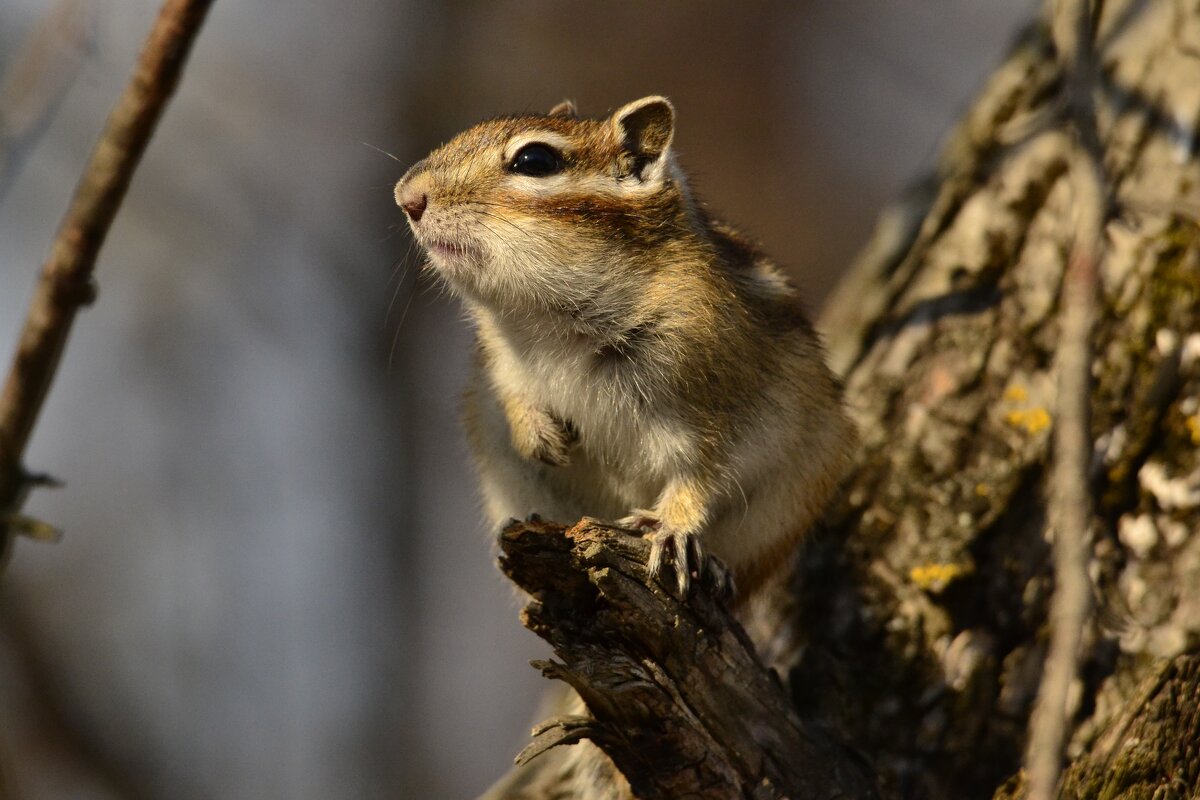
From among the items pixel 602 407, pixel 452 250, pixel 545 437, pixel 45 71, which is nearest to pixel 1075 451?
pixel 602 407

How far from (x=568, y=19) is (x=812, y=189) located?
2.58 metres

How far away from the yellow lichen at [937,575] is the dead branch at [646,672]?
1122 millimetres

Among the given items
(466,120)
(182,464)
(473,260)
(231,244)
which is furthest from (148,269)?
(473,260)

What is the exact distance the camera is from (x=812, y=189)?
11414mm

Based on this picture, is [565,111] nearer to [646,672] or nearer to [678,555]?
[678,555]

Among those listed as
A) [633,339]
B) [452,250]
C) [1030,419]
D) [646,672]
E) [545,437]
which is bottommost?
[646,672]

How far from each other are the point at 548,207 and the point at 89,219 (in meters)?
1.44

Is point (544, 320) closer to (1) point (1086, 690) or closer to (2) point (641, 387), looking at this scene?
(2) point (641, 387)

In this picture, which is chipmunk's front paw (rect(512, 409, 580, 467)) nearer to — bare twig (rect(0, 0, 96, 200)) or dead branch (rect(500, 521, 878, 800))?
dead branch (rect(500, 521, 878, 800))

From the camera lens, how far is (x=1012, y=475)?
4.84 m

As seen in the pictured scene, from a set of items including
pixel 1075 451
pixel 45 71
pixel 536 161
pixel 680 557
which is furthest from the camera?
pixel 536 161

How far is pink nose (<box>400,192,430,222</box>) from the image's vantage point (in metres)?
4.29

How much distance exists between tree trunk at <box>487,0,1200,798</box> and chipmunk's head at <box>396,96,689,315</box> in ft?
3.99

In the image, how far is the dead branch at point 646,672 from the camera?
3492mm
